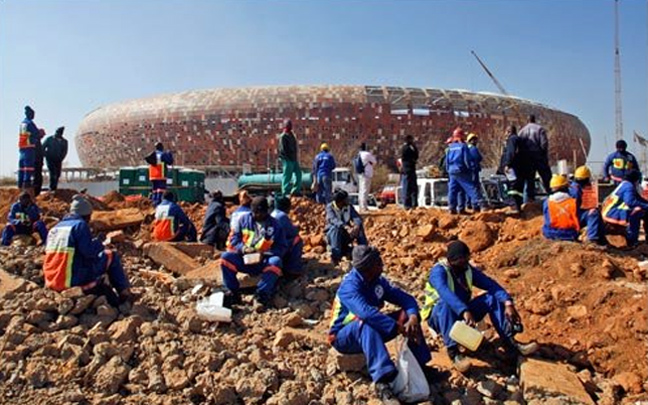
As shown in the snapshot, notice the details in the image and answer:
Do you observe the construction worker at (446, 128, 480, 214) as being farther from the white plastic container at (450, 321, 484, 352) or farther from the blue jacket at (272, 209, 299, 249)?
the white plastic container at (450, 321, 484, 352)

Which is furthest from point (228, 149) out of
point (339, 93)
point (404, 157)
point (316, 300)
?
point (316, 300)

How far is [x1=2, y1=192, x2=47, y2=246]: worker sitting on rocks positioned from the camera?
8070mm

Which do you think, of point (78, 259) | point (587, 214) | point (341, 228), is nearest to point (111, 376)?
point (78, 259)

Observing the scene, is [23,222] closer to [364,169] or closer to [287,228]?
[287,228]

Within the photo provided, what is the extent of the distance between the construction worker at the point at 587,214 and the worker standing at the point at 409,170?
3452 mm

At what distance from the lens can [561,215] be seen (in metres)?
6.73

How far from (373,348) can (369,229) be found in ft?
17.9

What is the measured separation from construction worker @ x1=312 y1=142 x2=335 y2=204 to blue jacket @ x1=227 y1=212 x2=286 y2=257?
14.9 feet

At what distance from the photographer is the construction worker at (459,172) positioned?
28.6 ft

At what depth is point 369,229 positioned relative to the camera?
9.23 meters

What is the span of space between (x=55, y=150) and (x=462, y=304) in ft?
32.5

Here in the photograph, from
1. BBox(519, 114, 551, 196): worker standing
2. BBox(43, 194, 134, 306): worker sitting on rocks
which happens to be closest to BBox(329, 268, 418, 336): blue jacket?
BBox(43, 194, 134, 306): worker sitting on rocks

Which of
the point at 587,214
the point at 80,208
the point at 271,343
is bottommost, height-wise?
the point at 271,343

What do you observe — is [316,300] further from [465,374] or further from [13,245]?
[13,245]
